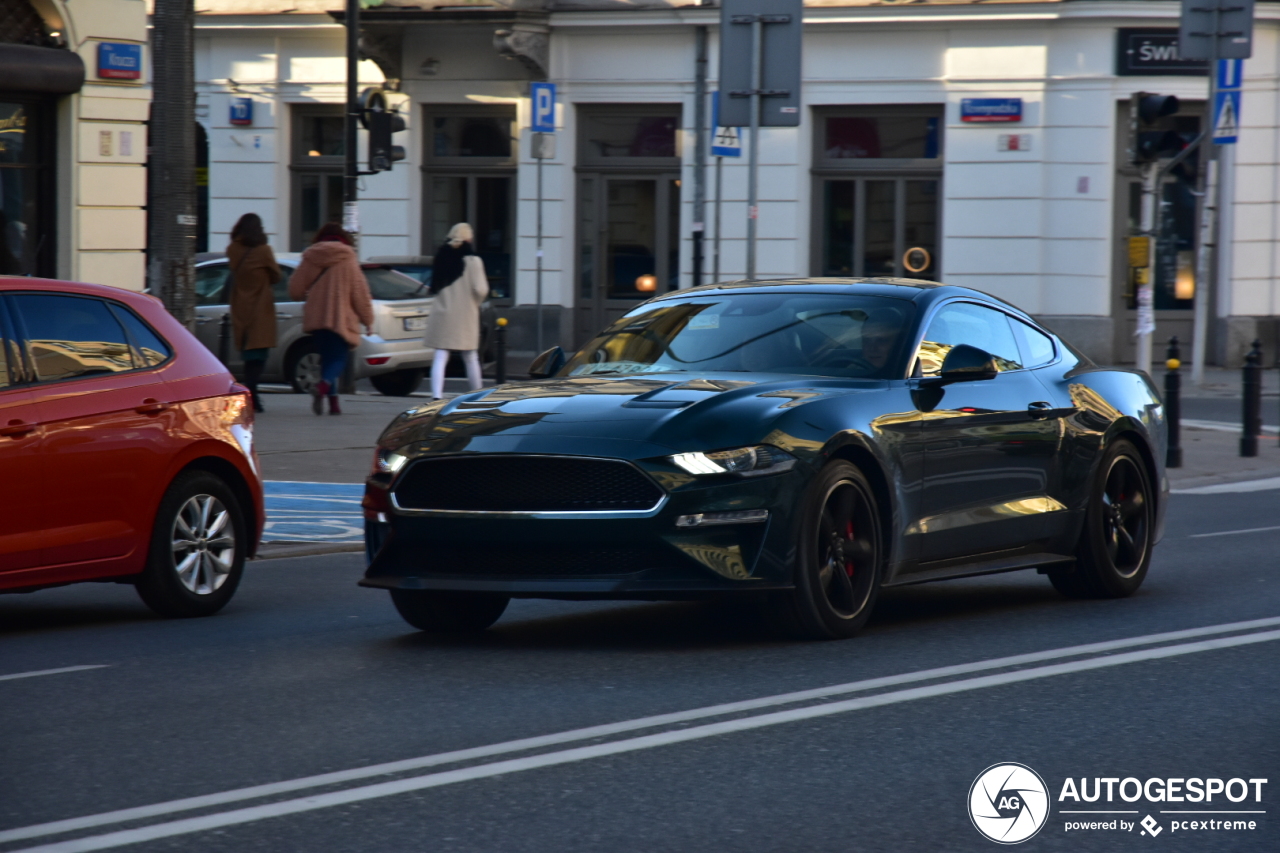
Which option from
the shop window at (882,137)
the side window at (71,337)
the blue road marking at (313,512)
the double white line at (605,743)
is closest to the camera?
the double white line at (605,743)

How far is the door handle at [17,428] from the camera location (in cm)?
778

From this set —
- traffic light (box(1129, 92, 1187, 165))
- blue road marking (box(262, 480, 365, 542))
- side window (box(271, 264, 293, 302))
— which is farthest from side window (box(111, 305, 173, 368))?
side window (box(271, 264, 293, 302))

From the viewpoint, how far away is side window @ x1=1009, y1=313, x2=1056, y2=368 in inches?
362

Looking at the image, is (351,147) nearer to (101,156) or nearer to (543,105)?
(101,156)

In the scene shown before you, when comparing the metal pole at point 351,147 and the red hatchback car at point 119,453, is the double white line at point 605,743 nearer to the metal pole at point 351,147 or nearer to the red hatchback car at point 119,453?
the red hatchback car at point 119,453

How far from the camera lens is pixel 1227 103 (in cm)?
2394

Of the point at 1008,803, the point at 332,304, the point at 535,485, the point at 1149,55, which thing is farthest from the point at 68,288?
the point at 1149,55

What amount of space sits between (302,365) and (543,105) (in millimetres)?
5079

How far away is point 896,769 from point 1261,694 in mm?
1798

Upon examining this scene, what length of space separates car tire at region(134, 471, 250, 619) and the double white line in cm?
314

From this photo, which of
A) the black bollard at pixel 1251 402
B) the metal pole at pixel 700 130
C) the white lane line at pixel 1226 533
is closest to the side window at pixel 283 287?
the metal pole at pixel 700 130

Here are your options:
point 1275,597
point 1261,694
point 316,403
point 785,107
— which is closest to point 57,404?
point 1261,694

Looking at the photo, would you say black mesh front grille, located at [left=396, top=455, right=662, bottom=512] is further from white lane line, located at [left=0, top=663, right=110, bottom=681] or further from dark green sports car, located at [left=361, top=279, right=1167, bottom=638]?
white lane line, located at [left=0, top=663, right=110, bottom=681]

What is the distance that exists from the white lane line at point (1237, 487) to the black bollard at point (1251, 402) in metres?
1.34
